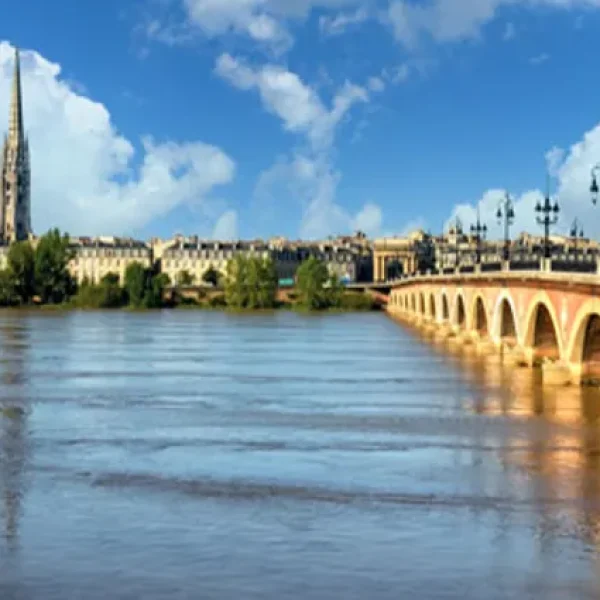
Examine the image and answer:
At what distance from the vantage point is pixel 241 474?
26.4 m

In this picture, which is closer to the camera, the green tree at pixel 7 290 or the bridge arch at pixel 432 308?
the bridge arch at pixel 432 308

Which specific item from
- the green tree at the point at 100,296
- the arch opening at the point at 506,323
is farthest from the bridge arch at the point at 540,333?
the green tree at the point at 100,296

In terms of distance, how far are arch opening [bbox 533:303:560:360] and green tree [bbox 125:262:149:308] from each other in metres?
98.4

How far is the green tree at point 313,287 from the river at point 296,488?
345 ft

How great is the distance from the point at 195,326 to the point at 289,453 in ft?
245

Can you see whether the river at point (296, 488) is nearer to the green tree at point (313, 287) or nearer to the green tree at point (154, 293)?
the green tree at point (154, 293)

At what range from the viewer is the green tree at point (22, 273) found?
149 metres

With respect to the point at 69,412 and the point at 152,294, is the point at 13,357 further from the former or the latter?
the point at 152,294

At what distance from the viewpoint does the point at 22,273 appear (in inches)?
5886

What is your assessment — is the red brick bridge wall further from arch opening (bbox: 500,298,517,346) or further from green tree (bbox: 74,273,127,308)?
green tree (bbox: 74,273,127,308)

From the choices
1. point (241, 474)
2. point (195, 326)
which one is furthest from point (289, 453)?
point (195, 326)

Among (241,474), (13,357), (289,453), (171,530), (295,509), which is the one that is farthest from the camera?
(13,357)

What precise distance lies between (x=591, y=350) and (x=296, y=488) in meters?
22.2

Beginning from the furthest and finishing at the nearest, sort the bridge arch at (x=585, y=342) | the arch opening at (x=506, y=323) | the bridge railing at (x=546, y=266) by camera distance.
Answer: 1. the arch opening at (x=506, y=323)
2. the bridge railing at (x=546, y=266)
3. the bridge arch at (x=585, y=342)
